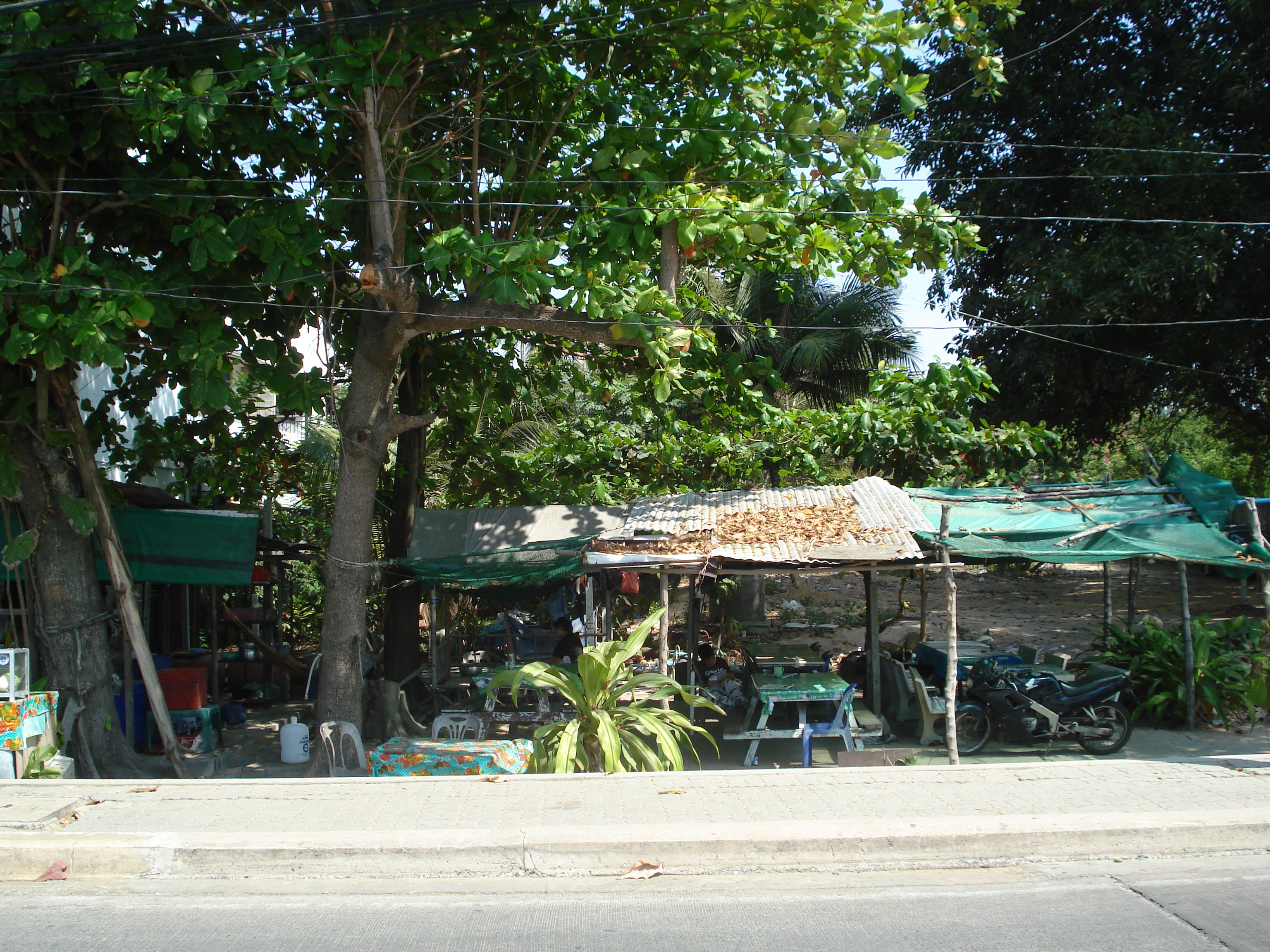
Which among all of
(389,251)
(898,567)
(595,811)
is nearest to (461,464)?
(389,251)

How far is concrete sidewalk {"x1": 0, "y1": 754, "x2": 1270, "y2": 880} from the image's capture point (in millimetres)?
5832

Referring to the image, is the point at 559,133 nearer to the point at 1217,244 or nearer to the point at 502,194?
the point at 502,194

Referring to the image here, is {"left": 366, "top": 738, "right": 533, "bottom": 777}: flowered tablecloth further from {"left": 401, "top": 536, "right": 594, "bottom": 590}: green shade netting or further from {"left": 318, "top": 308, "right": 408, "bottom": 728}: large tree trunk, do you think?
{"left": 401, "top": 536, "right": 594, "bottom": 590}: green shade netting

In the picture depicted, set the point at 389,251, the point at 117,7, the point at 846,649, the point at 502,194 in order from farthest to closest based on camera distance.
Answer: the point at 846,649 → the point at 502,194 → the point at 389,251 → the point at 117,7

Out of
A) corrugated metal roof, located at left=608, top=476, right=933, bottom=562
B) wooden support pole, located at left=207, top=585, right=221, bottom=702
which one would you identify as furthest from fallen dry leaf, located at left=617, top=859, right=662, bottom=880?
wooden support pole, located at left=207, top=585, right=221, bottom=702

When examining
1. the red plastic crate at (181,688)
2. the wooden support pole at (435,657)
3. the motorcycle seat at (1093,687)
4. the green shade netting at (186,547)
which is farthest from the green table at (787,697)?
the red plastic crate at (181,688)

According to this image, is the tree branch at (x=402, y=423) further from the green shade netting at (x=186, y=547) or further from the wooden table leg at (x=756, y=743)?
the wooden table leg at (x=756, y=743)

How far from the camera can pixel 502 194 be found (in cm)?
1066

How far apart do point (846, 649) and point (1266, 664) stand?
7.84 meters

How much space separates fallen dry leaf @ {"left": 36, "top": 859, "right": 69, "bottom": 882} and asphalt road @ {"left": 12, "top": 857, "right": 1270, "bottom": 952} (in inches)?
3.5

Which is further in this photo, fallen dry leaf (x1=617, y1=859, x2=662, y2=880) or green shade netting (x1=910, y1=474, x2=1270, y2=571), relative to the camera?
green shade netting (x1=910, y1=474, x2=1270, y2=571)

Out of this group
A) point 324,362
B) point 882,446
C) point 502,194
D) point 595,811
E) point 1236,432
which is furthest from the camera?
point 1236,432

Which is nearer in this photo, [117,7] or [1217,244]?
[117,7]

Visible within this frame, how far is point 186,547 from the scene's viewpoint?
1085 cm
